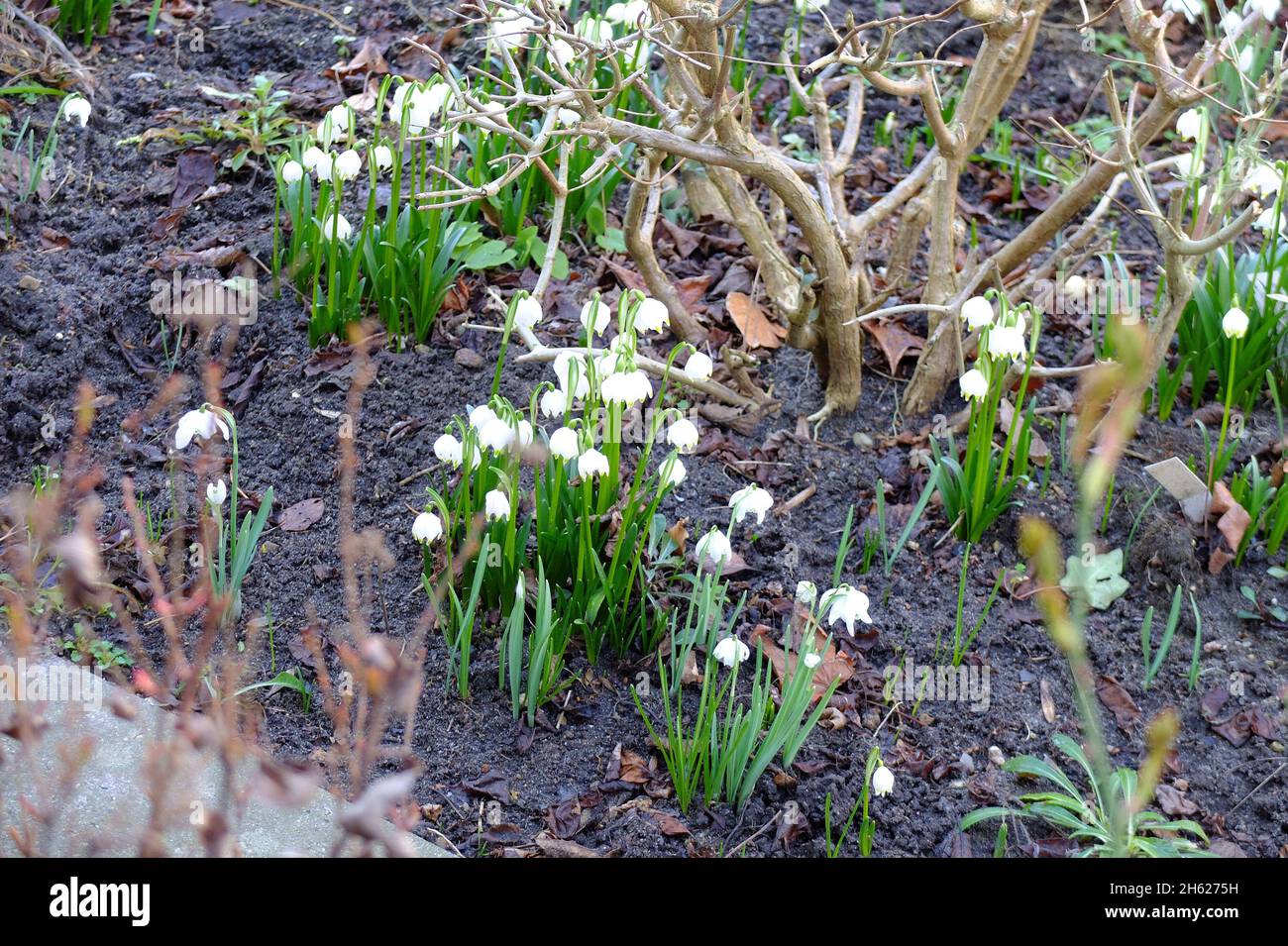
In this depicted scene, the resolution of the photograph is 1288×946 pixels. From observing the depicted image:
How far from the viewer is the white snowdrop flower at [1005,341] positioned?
2.88 metres

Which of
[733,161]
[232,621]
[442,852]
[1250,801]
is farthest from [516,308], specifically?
[1250,801]

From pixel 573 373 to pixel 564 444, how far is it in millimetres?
162

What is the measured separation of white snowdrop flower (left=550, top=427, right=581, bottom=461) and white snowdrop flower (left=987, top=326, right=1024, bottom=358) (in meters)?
1.09

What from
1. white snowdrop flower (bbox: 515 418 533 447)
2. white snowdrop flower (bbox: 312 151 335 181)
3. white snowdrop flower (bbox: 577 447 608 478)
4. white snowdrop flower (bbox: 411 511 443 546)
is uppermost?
white snowdrop flower (bbox: 312 151 335 181)

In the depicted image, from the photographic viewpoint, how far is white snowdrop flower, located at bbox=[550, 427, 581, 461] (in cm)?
A: 264

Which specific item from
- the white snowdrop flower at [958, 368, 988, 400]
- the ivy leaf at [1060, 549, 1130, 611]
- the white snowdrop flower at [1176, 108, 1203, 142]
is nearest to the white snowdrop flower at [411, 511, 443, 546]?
the white snowdrop flower at [958, 368, 988, 400]

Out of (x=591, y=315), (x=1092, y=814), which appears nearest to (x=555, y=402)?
(x=591, y=315)

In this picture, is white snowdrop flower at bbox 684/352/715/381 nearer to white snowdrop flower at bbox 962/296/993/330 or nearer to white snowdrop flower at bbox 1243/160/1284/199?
white snowdrop flower at bbox 962/296/993/330

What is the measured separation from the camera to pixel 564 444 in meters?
2.64

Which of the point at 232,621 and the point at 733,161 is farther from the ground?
the point at 733,161

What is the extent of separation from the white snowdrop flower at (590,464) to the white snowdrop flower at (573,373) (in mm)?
147

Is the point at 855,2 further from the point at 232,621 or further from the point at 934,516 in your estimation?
the point at 232,621

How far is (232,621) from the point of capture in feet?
9.32

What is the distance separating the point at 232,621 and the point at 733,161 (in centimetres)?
173
